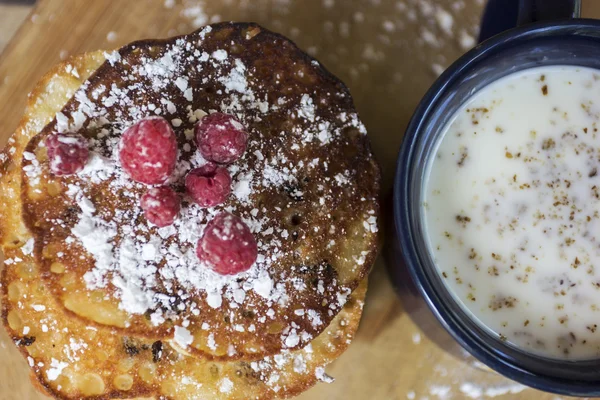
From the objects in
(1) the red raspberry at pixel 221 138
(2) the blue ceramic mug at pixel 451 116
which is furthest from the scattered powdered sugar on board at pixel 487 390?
(1) the red raspberry at pixel 221 138

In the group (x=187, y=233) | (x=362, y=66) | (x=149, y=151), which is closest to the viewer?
(x=149, y=151)

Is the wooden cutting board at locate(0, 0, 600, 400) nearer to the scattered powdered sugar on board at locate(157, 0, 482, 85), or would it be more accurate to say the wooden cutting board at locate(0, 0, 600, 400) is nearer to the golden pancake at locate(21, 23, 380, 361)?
the scattered powdered sugar on board at locate(157, 0, 482, 85)

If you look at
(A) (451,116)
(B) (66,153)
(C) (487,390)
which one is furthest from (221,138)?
(C) (487,390)

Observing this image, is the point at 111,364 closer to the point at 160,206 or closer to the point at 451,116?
the point at 160,206

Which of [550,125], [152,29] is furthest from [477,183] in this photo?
[152,29]

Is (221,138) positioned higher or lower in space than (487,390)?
higher

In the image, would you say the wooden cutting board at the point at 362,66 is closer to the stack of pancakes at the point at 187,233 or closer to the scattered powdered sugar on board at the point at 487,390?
the scattered powdered sugar on board at the point at 487,390

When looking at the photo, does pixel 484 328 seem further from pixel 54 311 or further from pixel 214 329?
pixel 54 311
